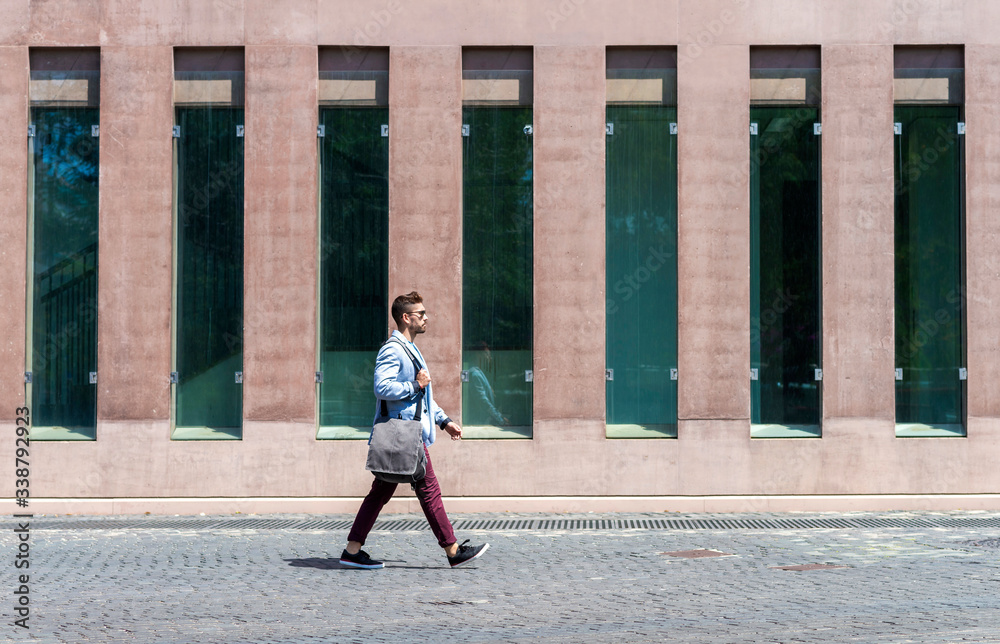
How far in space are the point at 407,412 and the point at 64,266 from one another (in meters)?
6.21

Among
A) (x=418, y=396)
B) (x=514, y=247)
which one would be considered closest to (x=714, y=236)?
(x=514, y=247)

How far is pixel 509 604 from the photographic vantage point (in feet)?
24.1

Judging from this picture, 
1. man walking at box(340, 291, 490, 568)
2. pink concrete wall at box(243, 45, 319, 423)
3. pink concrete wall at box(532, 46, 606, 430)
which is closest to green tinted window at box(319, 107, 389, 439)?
pink concrete wall at box(243, 45, 319, 423)

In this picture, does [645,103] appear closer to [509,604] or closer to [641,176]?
[641,176]

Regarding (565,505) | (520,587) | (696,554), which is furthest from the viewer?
(565,505)

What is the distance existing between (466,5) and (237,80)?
2721 millimetres

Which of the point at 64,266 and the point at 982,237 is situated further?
the point at 64,266

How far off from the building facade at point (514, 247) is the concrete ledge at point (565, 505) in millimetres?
36

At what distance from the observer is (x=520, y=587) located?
8008mm

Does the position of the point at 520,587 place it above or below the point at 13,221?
below

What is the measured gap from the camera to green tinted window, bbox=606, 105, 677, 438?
1305 cm

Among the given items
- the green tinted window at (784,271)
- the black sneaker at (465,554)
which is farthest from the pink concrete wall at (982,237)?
the black sneaker at (465,554)

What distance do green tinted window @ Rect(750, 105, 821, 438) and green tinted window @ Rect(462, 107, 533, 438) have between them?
255cm

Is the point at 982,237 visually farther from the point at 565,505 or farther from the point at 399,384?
the point at 399,384
